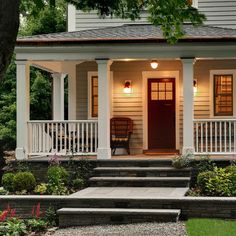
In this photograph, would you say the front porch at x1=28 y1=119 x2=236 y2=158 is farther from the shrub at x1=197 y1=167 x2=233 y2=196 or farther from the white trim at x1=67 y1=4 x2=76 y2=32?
the white trim at x1=67 y1=4 x2=76 y2=32

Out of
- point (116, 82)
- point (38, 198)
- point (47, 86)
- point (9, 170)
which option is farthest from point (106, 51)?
point (47, 86)

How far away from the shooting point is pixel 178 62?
17.7 m

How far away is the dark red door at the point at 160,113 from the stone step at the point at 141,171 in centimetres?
357

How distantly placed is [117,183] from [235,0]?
7.79 meters

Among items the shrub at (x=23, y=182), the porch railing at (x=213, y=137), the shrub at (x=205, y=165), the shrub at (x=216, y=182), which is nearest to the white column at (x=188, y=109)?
the porch railing at (x=213, y=137)

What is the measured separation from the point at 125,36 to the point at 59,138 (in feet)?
10.4

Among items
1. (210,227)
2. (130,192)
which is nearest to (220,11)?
(130,192)

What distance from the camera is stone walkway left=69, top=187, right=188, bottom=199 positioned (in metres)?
11.9

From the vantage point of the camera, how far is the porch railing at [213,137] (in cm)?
1498

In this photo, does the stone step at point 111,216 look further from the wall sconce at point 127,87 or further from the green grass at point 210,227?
the wall sconce at point 127,87

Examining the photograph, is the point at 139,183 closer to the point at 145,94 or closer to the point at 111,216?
the point at 111,216

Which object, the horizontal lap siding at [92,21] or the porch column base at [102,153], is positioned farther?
the horizontal lap siding at [92,21]

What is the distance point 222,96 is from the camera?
57.5 feet

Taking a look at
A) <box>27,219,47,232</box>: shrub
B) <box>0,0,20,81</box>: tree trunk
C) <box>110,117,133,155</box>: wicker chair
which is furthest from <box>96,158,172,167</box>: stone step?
<box>0,0,20,81</box>: tree trunk
